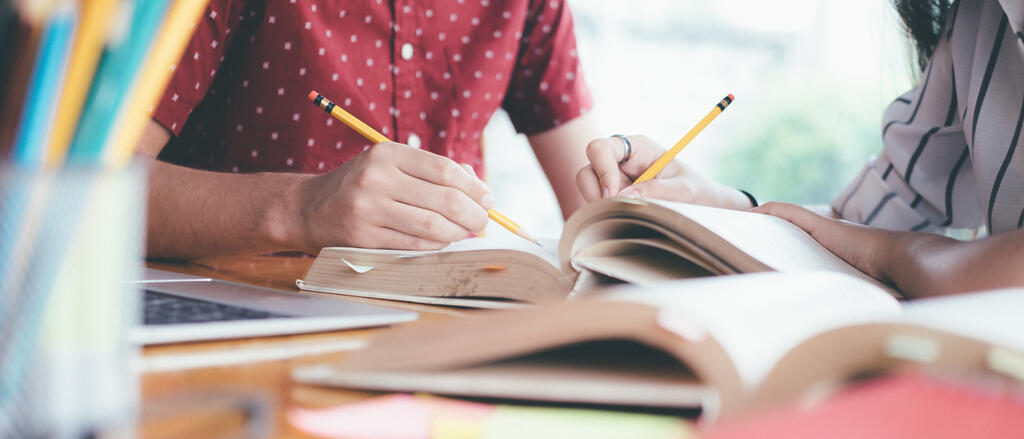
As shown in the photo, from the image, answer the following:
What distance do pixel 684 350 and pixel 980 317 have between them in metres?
0.14

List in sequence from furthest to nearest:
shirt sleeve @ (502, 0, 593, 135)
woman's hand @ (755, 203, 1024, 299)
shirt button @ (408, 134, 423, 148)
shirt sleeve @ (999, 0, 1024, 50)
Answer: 1. shirt sleeve @ (502, 0, 593, 135)
2. shirt button @ (408, 134, 423, 148)
3. shirt sleeve @ (999, 0, 1024, 50)
4. woman's hand @ (755, 203, 1024, 299)

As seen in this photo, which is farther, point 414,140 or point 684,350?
point 414,140

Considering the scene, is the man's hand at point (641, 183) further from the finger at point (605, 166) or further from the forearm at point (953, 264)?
the forearm at point (953, 264)

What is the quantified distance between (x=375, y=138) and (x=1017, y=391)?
27.4 inches

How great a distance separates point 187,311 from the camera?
1.58 feet

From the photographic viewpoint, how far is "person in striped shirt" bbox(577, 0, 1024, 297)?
616 millimetres

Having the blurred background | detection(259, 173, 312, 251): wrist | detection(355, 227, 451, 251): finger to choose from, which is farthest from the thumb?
the blurred background

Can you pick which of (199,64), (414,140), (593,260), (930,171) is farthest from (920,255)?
(199,64)

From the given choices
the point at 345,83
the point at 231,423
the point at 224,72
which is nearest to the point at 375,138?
the point at 345,83

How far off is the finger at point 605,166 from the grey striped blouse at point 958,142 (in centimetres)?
43

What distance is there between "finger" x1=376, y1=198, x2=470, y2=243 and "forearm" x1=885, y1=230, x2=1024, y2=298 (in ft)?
1.30

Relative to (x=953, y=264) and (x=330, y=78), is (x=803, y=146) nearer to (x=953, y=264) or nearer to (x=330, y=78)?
(x=330, y=78)

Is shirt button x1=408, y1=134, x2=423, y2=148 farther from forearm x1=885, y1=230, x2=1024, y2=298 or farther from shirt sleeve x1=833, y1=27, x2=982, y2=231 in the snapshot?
forearm x1=885, y1=230, x2=1024, y2=298

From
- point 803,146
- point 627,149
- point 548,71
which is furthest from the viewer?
point 803,146
